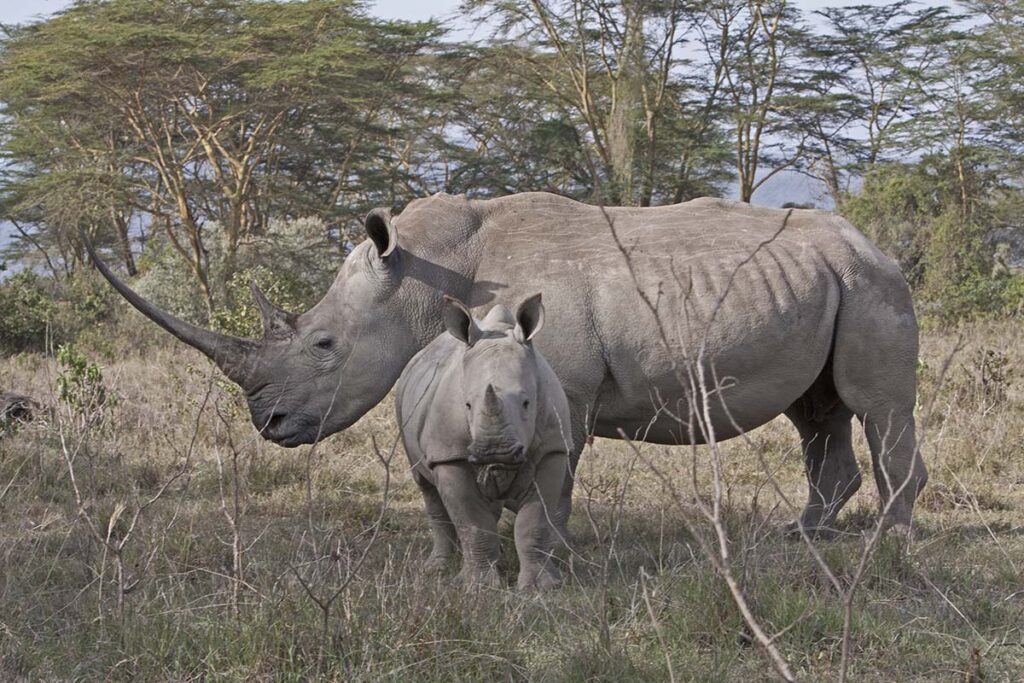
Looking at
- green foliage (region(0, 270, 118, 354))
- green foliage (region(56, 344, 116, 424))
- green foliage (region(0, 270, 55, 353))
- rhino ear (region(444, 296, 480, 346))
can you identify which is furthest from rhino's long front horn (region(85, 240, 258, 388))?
green foliage (region(0, 270, 55, 353))

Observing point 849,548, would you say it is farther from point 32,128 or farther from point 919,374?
point 32,128

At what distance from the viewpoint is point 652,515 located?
5.45 meters

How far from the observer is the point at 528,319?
13.9 feet

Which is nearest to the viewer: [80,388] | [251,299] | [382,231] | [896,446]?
[382,231]

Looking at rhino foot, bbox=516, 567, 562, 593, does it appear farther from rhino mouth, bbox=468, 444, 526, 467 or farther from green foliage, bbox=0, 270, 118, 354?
green foliage, bbox=0, 270, 118, 354

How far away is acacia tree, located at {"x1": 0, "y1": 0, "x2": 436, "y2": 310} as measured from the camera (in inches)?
742

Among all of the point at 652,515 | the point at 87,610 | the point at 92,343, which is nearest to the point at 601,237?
the point at 652,515

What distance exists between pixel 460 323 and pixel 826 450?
2.02m

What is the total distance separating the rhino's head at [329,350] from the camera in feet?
16.2

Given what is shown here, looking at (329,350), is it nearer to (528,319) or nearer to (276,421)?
(276,421)

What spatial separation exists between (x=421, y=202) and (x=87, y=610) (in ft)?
7.51

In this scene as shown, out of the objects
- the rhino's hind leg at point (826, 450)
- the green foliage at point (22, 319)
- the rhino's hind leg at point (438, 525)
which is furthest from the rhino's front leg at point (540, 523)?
the green foliage at point (22, 319)

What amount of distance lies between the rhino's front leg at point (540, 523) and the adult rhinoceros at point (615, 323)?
0.55m

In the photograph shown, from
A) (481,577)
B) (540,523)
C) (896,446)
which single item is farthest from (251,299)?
(481,577)
